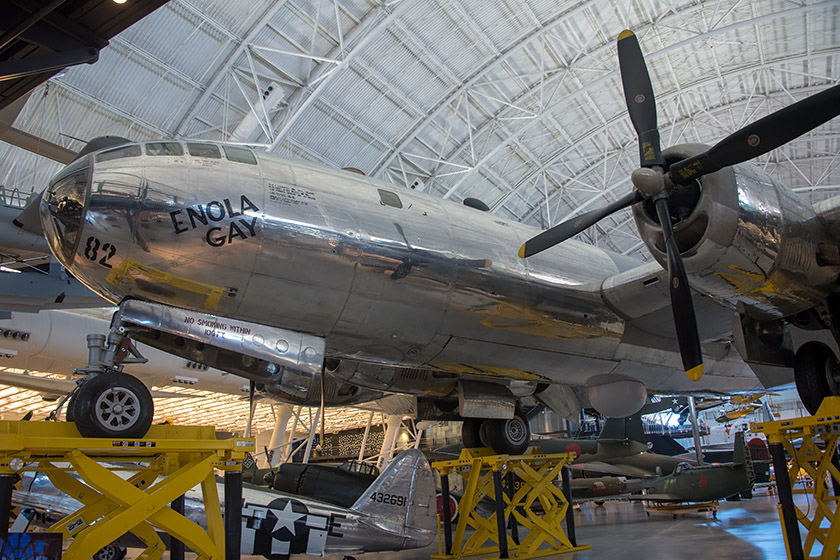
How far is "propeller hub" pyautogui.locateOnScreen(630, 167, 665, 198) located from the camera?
6781 millimetres

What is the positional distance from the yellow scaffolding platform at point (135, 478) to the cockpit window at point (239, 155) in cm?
333

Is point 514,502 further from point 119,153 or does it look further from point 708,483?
point 708,483

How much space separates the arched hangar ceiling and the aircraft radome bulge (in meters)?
13.7

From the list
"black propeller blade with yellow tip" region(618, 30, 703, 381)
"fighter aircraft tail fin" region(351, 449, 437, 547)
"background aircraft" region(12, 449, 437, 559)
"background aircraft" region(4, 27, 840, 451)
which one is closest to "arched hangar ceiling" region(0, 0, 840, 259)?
"background aircraft" region(12, 449, 437, 559)

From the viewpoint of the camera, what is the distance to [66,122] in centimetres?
1873

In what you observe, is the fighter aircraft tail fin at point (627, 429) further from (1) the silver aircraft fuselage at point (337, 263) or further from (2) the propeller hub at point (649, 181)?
(2) the propeller hub at point (649, 181)

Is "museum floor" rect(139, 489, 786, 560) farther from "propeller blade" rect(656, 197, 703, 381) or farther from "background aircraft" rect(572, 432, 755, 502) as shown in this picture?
"propeller blade" rect(656, 197, 703, 381)

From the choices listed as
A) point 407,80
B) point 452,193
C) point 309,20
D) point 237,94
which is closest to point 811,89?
point 452,193

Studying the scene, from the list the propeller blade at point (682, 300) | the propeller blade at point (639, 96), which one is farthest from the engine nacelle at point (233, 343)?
the propeller blade at point (639, 96)

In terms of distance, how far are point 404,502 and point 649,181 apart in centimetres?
654

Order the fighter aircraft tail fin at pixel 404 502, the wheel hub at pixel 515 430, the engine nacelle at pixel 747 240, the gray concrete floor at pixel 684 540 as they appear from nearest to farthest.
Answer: the engine nacelle at pixel 747 240
the gray concrete floor at pixel 684 540
the fighter aircraft tail fin at pixel 404 502
the wheel hub at pixel 515 430

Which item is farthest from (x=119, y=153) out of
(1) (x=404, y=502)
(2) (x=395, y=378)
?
(1) (x=404, y=502)

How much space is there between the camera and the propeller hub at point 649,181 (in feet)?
22.2

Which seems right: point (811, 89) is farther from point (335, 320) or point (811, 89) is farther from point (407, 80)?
point (335, 320)
